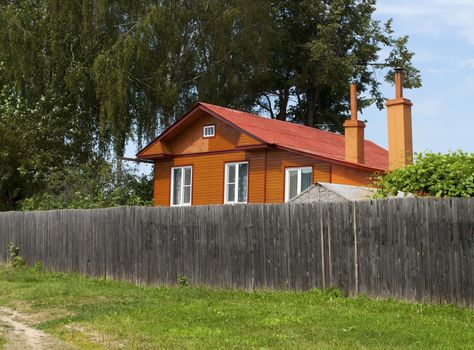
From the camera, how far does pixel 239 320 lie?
9.49 meters

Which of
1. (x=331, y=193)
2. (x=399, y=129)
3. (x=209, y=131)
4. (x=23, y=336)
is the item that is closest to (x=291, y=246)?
(x=331, y=193)

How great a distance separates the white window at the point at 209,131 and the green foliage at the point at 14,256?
25.2 feet

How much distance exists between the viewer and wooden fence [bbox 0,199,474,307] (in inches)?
406

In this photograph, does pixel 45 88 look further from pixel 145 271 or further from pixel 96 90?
pixel 145 271

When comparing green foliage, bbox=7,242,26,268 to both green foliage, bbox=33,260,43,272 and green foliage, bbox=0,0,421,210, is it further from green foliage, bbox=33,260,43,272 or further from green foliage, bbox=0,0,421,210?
green foliage, bbox=0,0,421,210

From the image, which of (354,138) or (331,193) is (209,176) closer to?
(354,138)

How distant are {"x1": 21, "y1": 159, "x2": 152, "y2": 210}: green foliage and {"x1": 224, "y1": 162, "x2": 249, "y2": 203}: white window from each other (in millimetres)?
4904

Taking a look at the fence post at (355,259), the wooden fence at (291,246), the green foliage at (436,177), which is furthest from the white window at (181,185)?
the fence post at (355,259)

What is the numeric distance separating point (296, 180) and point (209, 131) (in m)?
4.22

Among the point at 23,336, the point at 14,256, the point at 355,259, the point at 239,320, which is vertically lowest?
the point at 23,336

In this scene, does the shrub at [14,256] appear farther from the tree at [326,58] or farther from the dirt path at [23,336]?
the tree at [326,58]

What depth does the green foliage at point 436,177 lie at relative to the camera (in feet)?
40.9

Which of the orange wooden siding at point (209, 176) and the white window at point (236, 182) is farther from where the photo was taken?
the white window at point (236, 182)

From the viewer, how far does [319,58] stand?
36.7 metres
